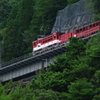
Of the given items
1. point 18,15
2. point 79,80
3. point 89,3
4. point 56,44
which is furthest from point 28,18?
point 79,80

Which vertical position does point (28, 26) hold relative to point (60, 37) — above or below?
above

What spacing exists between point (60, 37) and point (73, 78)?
28502 mm

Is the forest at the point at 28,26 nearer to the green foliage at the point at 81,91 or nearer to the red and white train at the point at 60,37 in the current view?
the red and white train at the point at 60,37

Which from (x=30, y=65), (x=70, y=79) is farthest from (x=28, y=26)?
(x=70, y=79)

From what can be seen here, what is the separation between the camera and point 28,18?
111750mm

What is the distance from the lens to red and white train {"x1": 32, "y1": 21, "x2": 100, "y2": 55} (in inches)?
2633

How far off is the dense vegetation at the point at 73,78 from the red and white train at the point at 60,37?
9.47 m

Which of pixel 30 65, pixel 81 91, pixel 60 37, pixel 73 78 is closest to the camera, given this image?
pixel 81 91

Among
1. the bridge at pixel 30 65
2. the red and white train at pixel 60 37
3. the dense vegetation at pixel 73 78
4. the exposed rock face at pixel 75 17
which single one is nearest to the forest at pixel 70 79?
the dense vegetation at pixel 73 78

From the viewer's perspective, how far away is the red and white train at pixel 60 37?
219ft

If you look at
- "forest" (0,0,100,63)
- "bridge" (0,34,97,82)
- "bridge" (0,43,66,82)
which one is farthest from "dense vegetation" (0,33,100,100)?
"forest" (0,0,100,63)

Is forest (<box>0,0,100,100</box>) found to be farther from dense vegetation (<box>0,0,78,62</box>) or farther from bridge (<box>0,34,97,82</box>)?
dense vegetation (<box>0,0,78,62</box>)

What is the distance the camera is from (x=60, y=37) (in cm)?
7688

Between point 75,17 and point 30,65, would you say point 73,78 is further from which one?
point 75,17
